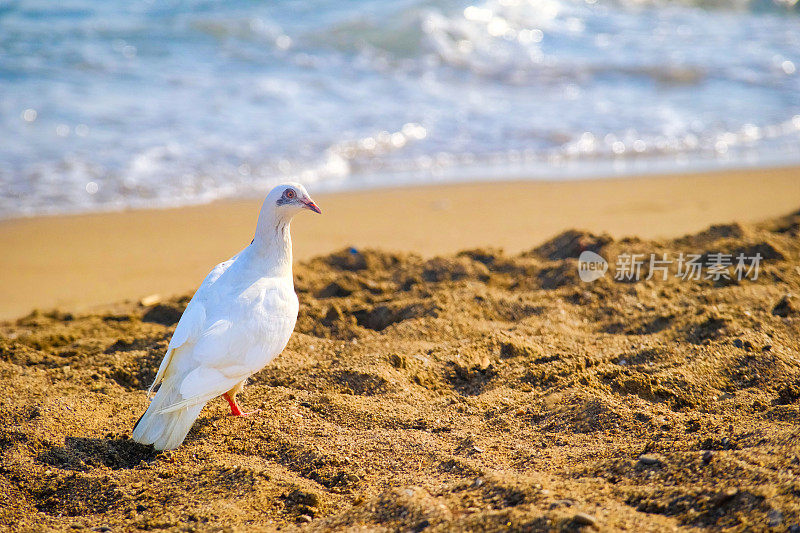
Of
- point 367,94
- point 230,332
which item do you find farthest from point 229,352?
point 367,94

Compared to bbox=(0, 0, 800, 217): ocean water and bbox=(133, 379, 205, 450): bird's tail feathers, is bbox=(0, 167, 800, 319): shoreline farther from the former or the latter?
bbox=(133, 379, 205, 450): bird's tail feathers

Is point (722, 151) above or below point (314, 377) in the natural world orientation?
above

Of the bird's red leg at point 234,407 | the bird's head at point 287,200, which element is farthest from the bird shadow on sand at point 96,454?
the bird's head at point 287,200

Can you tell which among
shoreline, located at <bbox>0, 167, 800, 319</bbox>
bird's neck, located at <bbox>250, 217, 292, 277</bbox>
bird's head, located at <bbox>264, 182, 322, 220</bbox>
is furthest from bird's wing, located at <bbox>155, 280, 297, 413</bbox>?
shoreline, located at <bbox>0, 167, 800, 319</bbox>

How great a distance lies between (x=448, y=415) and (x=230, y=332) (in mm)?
1107

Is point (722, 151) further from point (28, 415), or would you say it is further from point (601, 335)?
point (28, 415)

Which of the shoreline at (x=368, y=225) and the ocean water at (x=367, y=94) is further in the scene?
the ocean water at (x=367, y=94)

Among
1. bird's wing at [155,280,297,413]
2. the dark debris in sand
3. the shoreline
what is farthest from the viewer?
the shoreline

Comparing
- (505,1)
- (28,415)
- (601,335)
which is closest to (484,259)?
(601,335)

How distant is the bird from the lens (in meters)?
3.25

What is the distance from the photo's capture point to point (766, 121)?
10352mm

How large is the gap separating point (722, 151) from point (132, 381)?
7970 mm

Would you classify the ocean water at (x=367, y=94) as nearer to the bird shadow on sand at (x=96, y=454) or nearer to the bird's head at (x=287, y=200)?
the bird's head at (x=287, y=200)

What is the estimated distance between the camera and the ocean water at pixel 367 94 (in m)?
8.75
